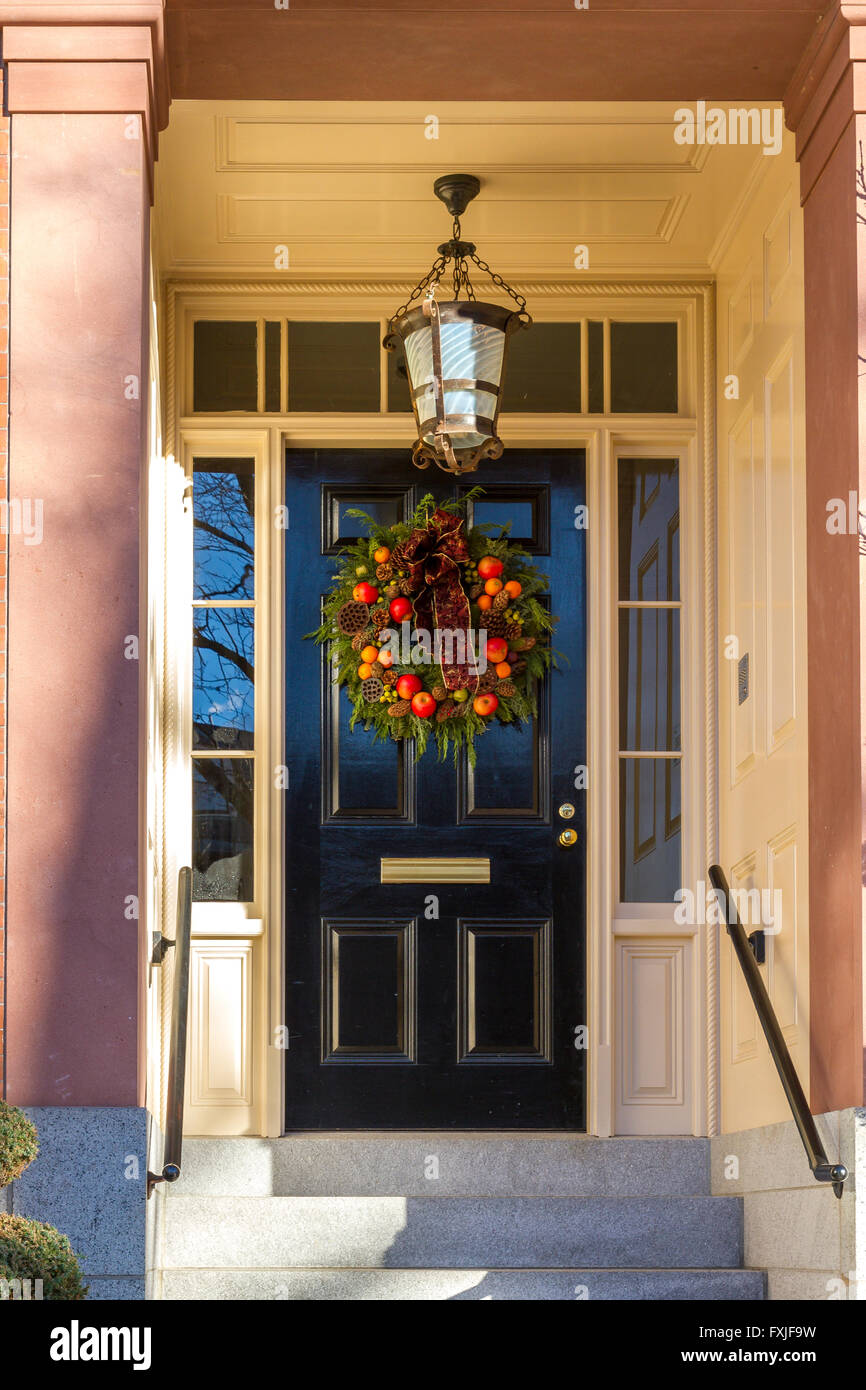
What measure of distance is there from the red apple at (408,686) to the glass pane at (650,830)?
0.77 m

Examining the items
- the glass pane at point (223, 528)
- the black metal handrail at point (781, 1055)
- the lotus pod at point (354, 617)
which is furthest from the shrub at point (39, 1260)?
the glass pane at point (223, 528)

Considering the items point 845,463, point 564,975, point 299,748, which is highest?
point 845,463

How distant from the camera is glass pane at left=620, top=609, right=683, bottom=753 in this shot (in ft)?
19.8

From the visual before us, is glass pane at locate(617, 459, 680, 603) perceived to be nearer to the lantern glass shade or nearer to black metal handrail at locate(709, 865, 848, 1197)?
the lantern glass shade

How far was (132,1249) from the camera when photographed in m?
3.89

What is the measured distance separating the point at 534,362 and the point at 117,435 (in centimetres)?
233

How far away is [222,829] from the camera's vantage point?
596 cm

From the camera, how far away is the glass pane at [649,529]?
6094 mm

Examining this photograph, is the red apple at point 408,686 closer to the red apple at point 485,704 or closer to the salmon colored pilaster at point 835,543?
the red apple at point 485,704

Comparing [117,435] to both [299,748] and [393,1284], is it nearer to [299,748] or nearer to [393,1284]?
[299,748]

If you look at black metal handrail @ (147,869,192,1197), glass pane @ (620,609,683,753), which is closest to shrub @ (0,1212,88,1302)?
black metal handrail @ (147,869,192,1197)
